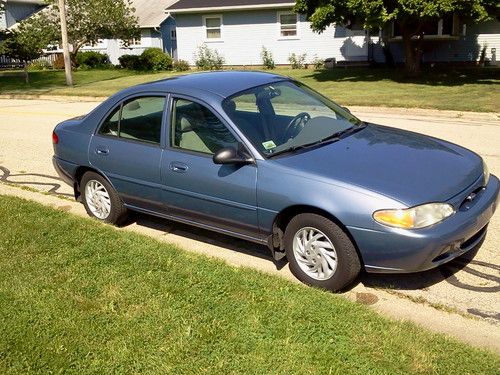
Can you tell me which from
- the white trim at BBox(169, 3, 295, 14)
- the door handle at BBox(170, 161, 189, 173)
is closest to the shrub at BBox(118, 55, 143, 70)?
the white trim at BBox(169, 3, 295, 14)

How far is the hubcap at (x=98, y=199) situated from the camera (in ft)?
19.1

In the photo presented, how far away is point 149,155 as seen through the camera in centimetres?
514

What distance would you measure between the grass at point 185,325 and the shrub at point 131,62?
27.8 m

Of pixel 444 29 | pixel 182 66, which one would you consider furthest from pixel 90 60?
pixel 444 29

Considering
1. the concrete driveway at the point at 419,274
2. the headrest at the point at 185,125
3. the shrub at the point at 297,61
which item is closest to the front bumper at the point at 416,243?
the concrete driveway at the point at 419,274

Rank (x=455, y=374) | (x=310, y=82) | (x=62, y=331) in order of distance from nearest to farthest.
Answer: (x=455, y=374), (x=62, y=331), (x=310, y=82)

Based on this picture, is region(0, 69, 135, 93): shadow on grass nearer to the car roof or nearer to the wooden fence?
the wooden fence

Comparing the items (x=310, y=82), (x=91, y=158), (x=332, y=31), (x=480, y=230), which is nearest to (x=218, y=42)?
(x=332, y=31)

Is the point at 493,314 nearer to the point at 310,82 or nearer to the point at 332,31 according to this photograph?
the point at 310,82

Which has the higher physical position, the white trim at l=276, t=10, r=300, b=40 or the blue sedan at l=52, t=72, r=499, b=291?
the white trim at l=276, t=10, r=300, b=40

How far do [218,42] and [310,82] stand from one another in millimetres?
9772

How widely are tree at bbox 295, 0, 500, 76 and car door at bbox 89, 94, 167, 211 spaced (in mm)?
12662

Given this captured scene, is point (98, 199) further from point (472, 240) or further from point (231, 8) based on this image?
point (231, 8)

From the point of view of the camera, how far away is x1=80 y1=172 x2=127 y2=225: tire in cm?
568
